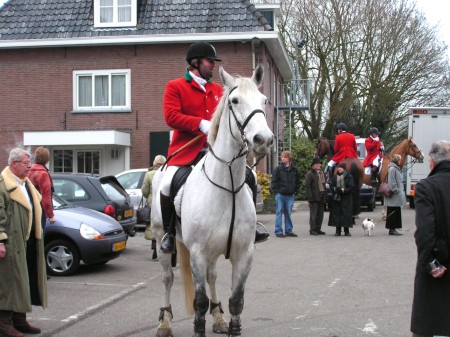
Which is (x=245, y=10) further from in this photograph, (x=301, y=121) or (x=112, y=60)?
(x=301, y=121)

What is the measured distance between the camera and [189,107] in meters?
6.61

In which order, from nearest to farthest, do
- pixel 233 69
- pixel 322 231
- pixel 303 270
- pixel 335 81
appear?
pixel 303 270 < pixel 322 231 < pixel 233 69 < pixel 335 81

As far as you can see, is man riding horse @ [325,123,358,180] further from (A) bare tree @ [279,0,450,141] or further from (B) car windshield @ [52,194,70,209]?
(A) bare tree @ [279,0,450,141]

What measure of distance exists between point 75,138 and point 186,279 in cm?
1862

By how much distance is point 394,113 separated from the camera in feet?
129

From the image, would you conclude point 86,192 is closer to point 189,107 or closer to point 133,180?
point 133,180

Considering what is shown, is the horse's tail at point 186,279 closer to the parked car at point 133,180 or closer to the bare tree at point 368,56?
the parked car at point 133,180

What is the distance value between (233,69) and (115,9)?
5.49 m

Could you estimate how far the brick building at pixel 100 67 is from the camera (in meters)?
24.8

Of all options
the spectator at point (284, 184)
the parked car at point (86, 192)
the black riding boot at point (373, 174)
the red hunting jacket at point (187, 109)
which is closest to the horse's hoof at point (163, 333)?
the red hunting jacket at point (187, 109)

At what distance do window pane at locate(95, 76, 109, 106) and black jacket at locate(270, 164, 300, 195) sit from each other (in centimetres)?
1177

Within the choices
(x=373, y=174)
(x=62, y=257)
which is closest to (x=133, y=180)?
(x=373, y=174)

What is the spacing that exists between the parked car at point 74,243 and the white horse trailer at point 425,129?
15894mm

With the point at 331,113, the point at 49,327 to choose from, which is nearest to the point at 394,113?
the point at 331,113
